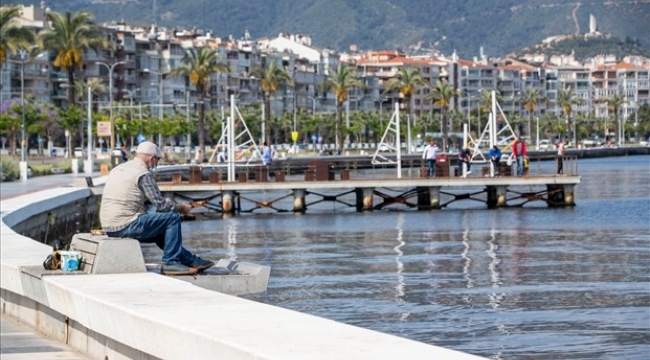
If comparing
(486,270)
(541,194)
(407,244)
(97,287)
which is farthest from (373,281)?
(541,194)

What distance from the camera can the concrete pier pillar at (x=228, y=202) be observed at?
2047 inches

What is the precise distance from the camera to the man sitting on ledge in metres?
13.7

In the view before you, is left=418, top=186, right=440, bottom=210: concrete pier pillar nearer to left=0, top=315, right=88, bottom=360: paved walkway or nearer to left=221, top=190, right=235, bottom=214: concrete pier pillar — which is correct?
left=221, top=190, right=235, bottom=214: concrete pier pillar

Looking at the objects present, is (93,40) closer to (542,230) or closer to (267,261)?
(542,230)

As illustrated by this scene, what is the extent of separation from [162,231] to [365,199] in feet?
129

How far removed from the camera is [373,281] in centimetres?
2450

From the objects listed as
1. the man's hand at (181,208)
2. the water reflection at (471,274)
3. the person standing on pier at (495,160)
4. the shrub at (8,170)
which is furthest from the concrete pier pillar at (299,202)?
the man's hand at (181,208)

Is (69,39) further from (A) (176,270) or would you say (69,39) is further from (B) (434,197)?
(A) (176,270)

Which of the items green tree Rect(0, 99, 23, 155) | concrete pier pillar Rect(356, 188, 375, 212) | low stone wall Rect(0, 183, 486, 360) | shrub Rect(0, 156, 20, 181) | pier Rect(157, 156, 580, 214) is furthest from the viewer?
green tree Rect(0, 99, 23, 155)

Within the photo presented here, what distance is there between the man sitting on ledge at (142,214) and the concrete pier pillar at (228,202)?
37928mm

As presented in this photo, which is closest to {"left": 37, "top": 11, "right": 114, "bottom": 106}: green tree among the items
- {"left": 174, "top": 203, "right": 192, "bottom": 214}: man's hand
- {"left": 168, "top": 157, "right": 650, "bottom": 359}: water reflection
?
{"left": 168, "top": 157, "right": 650, "bottom": 359}: water reflection

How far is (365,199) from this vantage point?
5300 cm

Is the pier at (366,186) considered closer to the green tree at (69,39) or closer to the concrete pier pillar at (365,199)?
the concrete pier pillar at (365,199)

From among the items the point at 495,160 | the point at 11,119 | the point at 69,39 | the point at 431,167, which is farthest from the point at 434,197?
the point at 11,119
